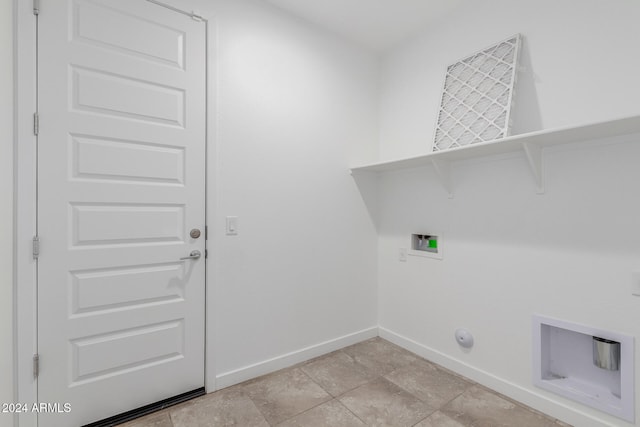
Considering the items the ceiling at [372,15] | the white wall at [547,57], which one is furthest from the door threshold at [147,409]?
the ceiling at [372,15]

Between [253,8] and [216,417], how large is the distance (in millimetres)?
2600

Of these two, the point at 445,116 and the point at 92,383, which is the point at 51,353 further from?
the point at 445,116

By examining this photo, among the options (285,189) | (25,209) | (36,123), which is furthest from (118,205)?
(285,189)

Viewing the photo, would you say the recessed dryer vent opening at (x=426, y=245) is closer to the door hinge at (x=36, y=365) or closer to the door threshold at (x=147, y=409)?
the door threshold at (x=147, y=409)

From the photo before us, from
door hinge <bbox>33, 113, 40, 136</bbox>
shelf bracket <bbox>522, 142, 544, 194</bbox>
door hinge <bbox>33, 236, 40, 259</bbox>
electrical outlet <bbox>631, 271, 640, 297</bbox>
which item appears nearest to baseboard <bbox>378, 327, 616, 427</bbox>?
electrical outlet <bbox>631, 271, 640, 297</bbox>

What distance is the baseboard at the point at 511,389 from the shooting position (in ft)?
5.08

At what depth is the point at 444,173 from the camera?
2.14m

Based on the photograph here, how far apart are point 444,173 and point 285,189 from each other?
117cm

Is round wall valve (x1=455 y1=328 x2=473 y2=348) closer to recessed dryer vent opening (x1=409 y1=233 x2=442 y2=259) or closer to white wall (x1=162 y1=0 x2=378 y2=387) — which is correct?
recessed dryer vent opening (x1=409 y1=233 x2=442 y2=259)

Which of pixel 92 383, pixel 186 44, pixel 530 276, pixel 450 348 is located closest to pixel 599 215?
pixel 530 276

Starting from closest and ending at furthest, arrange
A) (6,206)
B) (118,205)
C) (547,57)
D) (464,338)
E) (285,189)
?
(6,206) < (118,205) < (547,57) < (464,338) < (285,189)

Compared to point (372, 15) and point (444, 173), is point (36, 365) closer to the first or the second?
point (444, 173)

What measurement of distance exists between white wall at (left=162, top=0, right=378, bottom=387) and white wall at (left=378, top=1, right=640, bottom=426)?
1.35 ft

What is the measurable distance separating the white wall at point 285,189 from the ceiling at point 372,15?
10 cm
